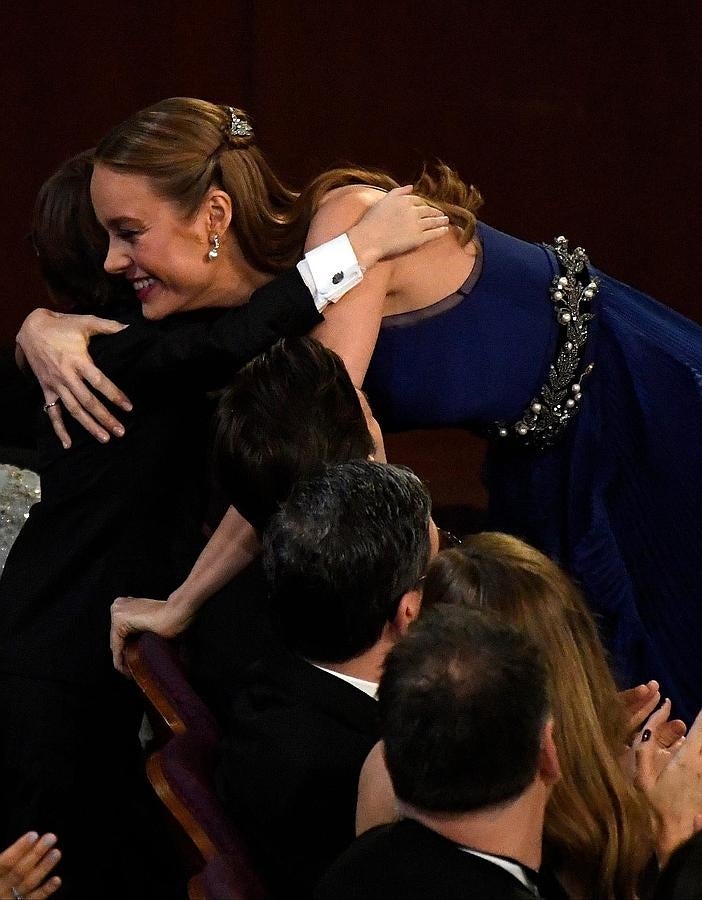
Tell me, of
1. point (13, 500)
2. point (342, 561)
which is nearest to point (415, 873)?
point (342, 561)

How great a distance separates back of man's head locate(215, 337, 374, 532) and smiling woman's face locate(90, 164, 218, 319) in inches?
15.0

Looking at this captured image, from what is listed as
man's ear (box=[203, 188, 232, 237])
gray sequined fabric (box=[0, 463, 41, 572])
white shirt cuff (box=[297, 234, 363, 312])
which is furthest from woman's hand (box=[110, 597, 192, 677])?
gray sequined fabric (box=[0, 463, 41, 572])

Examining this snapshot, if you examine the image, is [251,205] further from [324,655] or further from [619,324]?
[324,655]

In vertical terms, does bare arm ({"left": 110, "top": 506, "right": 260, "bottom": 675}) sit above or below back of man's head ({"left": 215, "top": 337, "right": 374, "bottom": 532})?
below

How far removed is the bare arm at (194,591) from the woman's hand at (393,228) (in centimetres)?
41

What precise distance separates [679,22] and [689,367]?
223 cm

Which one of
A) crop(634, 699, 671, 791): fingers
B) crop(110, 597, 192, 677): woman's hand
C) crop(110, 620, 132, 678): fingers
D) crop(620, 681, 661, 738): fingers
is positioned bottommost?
crop(110, 620, 132, 678): fingers

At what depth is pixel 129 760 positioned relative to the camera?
82.8 inches

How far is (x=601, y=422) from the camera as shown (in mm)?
2191

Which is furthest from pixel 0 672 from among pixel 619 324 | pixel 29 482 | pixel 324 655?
pixel 619 324

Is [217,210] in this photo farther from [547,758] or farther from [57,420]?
[547,758]

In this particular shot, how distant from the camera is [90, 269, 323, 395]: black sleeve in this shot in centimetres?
190

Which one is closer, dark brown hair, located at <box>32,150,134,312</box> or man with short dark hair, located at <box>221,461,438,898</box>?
man with short dark hair, located at <box>221,461,438,898</box>

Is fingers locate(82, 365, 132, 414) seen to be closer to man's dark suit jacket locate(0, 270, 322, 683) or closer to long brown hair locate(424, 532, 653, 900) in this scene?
man's dark suit jacket locate(0, 270, 322, 683)
